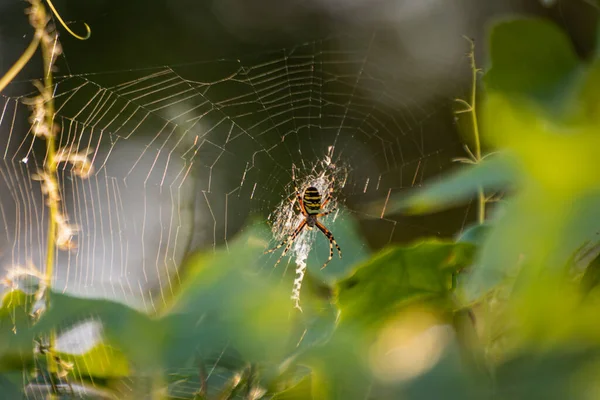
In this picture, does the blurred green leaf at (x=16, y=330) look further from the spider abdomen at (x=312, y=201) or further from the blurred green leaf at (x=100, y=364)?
the spider abdomen at (x=312, y=201)

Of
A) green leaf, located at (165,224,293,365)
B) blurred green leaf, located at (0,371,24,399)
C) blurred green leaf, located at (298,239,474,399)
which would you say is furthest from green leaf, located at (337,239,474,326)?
blurred green leaf, located at (0,371,24,399)

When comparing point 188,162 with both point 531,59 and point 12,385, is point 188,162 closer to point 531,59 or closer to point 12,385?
point 12,385

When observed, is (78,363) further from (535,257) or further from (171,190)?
(171,190)

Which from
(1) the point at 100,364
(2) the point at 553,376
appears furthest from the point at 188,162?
(2) the point at 553,376

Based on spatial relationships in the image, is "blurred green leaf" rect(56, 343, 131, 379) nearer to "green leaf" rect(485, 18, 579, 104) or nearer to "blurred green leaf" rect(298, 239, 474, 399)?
"blurred green leaf" rect(298, 239, 474, 399)

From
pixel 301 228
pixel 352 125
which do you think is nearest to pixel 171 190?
pixel 301 228
